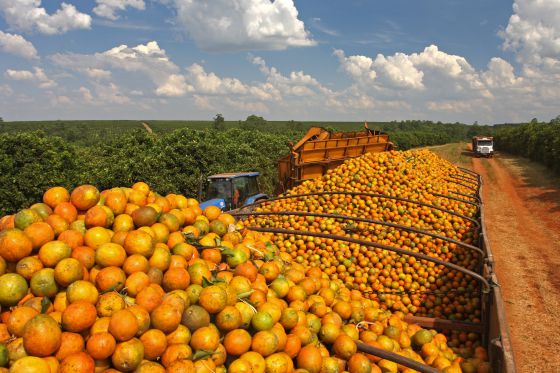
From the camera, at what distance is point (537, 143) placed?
40500 millimetres

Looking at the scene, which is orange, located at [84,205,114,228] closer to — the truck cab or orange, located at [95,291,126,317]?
orange, located at [95,291,126,317]

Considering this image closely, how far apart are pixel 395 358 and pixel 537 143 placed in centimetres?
4539

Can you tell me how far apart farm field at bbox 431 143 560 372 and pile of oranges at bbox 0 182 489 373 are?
3545mm

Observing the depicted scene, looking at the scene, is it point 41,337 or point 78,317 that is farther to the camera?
point 78,317

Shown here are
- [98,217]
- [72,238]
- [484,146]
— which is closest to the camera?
[72,238]

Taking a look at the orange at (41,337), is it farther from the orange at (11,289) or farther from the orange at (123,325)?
the orange at (11,289)

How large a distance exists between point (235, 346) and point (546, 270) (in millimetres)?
12218

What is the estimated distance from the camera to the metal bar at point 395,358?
11.6ft

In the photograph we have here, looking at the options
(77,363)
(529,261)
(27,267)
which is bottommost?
(529,261)

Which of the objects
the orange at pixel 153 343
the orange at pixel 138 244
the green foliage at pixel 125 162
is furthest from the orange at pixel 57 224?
the green foliage at pixel 125 162

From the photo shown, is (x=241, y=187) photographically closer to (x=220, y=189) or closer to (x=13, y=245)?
(x=220, y=189)

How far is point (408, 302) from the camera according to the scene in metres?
6.99

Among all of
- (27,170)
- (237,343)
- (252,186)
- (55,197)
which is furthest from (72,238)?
(27,170)

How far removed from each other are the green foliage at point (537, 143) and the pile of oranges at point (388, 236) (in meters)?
26.0
